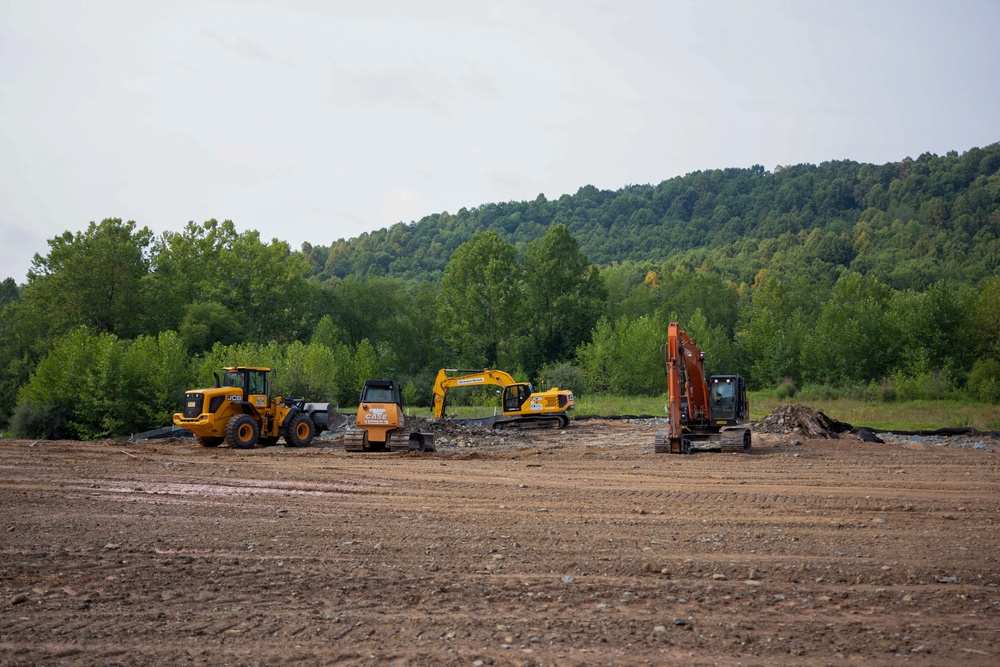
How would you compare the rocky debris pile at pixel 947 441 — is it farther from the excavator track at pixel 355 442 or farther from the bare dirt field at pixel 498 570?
the excavator track at pixel 355 442

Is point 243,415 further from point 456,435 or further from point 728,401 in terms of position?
point 728,401

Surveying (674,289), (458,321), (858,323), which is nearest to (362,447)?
(458,321)

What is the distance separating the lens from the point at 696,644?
6.14 metres

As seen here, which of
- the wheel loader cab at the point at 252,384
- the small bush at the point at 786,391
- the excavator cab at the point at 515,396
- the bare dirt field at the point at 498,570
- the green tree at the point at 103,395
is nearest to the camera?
the bare dirt field at the point at 498,570

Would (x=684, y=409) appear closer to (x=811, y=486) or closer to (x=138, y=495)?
(x=811, y=486)

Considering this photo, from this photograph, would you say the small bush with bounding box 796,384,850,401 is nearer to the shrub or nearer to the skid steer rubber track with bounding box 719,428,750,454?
the shrub

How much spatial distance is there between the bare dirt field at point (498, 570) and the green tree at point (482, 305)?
167 feet

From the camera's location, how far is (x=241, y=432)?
966 inches

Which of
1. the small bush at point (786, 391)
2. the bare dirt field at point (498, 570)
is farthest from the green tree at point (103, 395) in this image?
the small bush at point (786, 391)

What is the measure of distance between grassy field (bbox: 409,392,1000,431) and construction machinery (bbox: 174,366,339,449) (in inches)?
573

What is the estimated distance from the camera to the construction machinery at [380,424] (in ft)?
77.6

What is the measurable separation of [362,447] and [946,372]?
44438 millimetres

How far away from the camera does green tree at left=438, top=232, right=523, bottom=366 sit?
220 ft

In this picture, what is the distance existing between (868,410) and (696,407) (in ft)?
79.9
